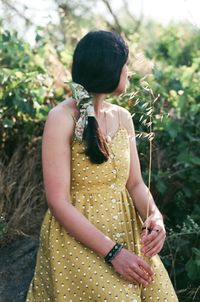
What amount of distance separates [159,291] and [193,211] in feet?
3.98

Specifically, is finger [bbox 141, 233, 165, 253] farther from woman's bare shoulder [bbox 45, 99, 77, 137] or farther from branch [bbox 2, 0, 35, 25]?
branch [bbox 2, 0, 35, 25]

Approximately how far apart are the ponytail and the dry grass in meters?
1.11

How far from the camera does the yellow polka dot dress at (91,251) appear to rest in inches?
91.0

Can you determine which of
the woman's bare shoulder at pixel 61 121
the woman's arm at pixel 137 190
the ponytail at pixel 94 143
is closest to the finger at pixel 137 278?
the woman's arm at pixel 137 190

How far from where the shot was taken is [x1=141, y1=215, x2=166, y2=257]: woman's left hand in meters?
2.42

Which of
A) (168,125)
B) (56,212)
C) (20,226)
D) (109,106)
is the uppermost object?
(109,106)

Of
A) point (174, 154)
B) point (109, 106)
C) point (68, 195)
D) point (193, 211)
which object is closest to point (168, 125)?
point (174, 154)

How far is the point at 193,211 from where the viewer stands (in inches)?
141

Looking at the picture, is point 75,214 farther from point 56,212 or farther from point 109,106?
point 109,106

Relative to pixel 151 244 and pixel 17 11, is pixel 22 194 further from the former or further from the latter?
pixel 17 11

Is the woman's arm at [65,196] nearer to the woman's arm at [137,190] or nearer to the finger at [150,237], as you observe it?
the finger at [150,237]

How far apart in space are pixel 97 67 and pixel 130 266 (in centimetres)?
74

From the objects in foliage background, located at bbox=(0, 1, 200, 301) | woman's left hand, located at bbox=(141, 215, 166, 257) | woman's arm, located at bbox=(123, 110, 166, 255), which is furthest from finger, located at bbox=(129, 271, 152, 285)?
foliage background, located at bbox=(0, 1, 200, 301)

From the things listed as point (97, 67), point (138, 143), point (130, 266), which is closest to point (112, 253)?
point (130, 266)
